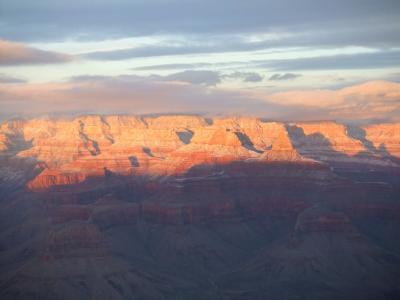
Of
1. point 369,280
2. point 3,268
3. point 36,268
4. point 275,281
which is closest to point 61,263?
point 36,268

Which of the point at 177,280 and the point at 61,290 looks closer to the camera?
the point at 61,290

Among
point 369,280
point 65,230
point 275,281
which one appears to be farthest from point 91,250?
point 369,280

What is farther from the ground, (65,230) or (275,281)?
(65,230)

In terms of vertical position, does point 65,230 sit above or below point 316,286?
above

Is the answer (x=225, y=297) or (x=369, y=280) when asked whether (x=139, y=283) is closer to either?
(x=225, y=297)

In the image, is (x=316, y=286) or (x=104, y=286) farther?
(x=316, y=286)

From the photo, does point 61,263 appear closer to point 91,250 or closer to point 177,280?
point 91,250

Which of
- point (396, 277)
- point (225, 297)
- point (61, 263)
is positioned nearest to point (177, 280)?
point (225, 297)

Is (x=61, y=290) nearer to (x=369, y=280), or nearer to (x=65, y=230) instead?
(x=65, y=230)
